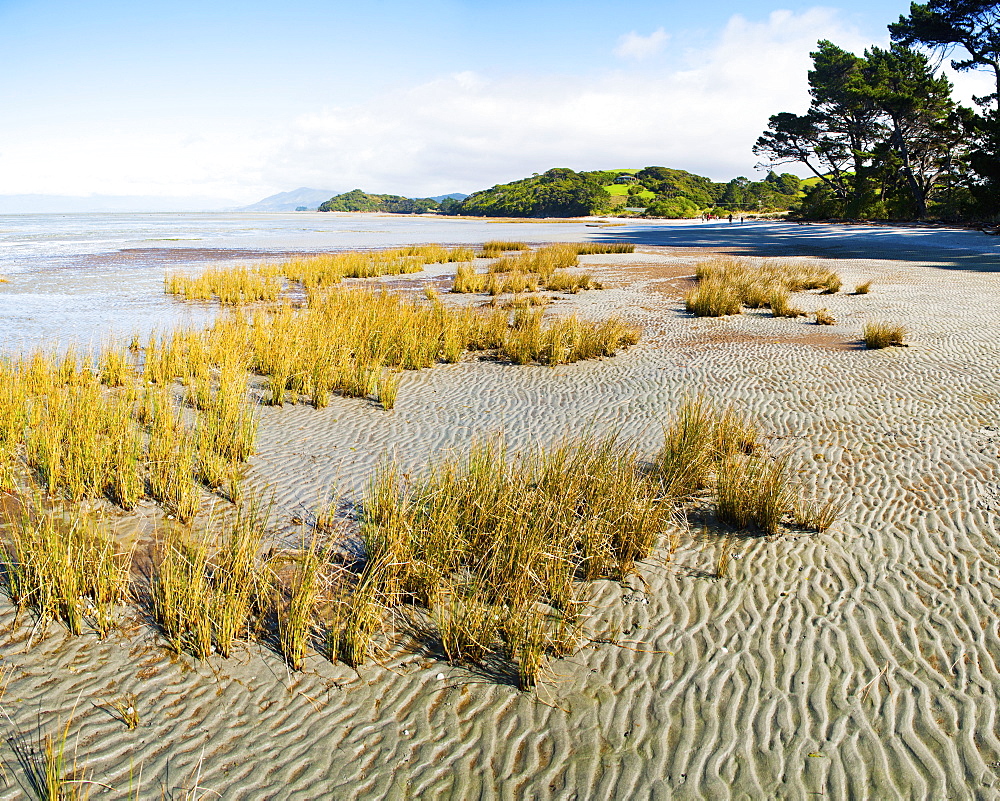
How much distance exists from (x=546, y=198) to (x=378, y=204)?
3534 inches

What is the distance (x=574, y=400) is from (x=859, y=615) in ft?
15.6

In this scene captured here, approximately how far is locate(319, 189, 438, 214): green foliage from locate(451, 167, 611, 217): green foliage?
33.6 m

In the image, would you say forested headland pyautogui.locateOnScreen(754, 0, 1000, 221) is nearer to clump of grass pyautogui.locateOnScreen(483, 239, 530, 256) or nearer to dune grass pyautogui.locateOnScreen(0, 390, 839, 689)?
clump of grass pyautogui.locateOnScreen(483, 239, 530, 256)

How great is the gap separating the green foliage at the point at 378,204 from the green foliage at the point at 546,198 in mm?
33557

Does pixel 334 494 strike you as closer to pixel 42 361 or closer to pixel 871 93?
pixel 42 361

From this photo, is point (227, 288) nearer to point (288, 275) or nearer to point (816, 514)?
point (288, 275)

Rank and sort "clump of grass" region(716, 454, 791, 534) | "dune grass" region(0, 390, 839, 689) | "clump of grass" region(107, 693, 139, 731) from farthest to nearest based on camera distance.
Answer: "clump of grass" region(716, 454, 791, 534) < "dune grass" region(0, 390, 839, 689) < "clump of grass" region(107, 693, 139, 731)

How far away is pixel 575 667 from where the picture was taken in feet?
11.8

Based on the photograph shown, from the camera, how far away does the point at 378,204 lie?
188 meters

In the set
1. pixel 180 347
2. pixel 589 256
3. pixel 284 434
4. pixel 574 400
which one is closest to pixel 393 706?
pixel 284 434

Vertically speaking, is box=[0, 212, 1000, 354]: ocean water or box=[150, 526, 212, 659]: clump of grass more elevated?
box=[0, 212, 1000, 354]: ocean water

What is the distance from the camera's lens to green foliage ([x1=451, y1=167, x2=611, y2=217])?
4117 inches

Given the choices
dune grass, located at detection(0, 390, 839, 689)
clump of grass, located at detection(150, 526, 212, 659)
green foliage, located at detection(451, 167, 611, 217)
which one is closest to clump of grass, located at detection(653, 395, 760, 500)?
dune grass, located at detection(0, 390, 839, 689)

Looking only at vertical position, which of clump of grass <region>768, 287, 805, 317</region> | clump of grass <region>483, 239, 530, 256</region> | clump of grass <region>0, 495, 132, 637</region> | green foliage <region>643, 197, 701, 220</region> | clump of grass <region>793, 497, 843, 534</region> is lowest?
clump of grass <region>793, 497, 843, 534</region>
